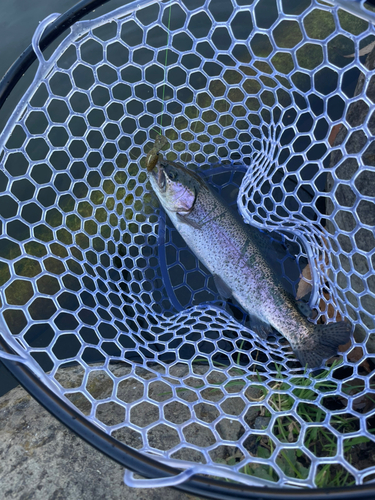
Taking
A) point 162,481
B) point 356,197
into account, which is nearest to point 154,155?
point 356,197

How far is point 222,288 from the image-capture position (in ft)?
11.6

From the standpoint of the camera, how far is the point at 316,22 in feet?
15.7

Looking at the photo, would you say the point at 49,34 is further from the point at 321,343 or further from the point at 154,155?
the point at 321,343

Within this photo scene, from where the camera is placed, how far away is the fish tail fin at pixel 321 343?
2963mm

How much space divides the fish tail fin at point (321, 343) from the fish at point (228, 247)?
0.10m

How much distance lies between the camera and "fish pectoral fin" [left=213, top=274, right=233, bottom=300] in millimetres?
3541

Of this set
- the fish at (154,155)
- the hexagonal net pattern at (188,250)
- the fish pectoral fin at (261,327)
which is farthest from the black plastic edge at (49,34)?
the fish pectoral fin at (261,327)

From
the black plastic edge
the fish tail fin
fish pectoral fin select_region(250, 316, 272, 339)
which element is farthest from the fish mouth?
the fish tail fin

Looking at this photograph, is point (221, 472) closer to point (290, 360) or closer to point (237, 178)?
point (290, 360)

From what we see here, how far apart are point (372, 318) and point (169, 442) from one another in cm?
195

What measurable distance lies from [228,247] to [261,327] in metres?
0.84

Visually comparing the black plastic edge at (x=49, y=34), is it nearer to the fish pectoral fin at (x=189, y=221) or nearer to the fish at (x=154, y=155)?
the fish at (x=154, y=155)

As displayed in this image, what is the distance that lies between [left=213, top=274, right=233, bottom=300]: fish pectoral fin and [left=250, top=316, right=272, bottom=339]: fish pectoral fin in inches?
13.5

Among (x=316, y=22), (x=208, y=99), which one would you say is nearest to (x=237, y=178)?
(x=208, y=99)
